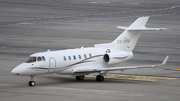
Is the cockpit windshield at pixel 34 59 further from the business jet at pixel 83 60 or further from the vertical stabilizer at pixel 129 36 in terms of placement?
the vertical stabilizer at pixel 129 36

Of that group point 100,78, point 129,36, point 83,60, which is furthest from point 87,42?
point 100,78

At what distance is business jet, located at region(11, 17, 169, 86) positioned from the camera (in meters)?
33.8

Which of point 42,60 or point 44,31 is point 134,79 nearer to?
point 42,60

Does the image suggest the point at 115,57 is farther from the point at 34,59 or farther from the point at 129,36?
the point at 34,59

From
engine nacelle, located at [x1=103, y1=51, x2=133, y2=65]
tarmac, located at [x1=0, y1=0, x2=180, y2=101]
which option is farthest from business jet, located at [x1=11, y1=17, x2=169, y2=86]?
tarmac, located at [x1=0, y1=0, x2=180, y2=101]

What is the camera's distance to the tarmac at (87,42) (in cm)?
3136

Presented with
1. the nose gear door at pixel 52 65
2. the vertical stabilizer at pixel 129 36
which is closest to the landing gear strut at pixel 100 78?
the vertical stabilizer at pixel 129 36

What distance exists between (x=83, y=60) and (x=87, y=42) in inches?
776

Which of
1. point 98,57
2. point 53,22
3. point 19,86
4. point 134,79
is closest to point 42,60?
point 19,86

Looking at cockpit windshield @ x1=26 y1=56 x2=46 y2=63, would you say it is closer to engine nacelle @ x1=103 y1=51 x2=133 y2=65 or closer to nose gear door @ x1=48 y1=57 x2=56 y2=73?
nose gear door @ x1=48 y1=57 x2=56 y2=73

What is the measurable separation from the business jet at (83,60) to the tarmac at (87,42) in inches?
35.1

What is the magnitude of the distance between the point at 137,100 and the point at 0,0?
7056cm

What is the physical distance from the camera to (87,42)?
5594 centimetres

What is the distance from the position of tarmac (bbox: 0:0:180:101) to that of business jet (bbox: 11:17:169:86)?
892mm
